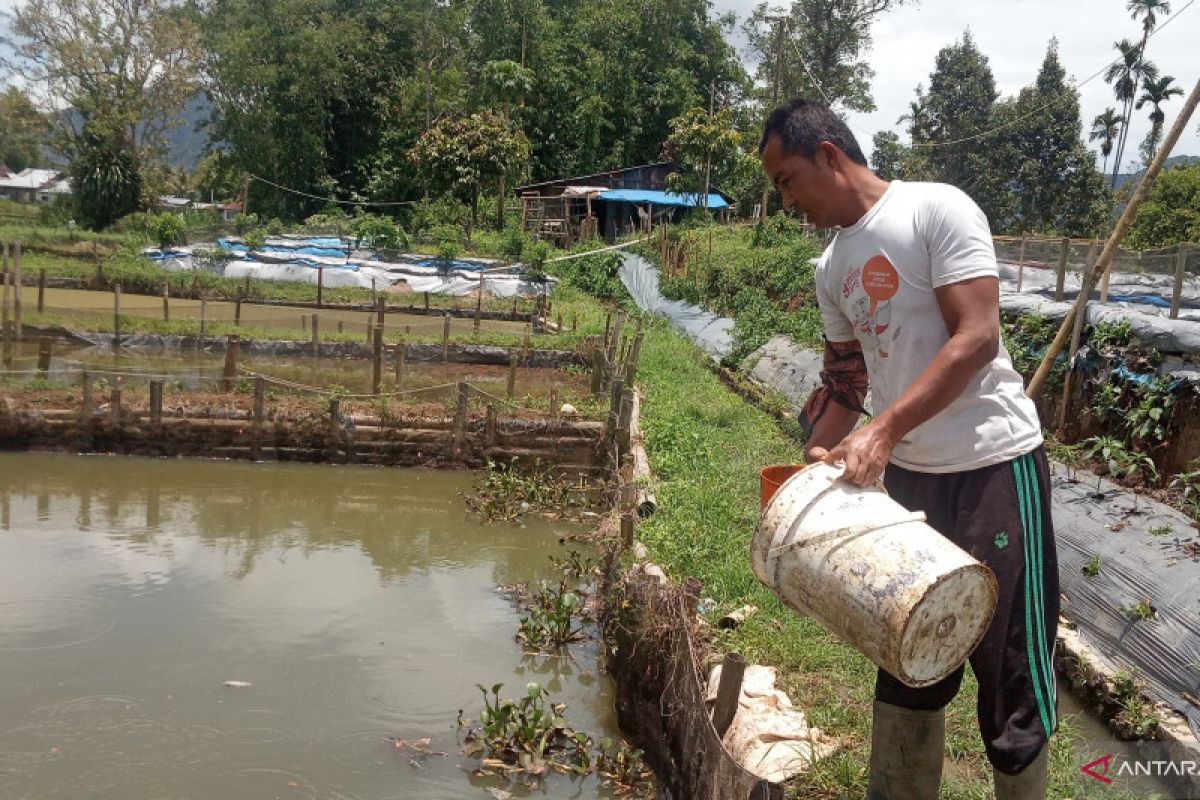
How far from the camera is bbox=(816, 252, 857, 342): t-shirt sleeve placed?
8.20 ft

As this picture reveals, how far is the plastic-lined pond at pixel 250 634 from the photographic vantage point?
183 inches

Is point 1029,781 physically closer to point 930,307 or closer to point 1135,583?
point 930,307

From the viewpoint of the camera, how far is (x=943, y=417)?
2.24 m

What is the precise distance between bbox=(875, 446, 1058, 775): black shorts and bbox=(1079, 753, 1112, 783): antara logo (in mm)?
1672

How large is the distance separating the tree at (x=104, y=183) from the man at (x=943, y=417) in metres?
33.7

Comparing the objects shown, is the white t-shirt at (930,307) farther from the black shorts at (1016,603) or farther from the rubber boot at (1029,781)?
the rubber boot at (1029,781)

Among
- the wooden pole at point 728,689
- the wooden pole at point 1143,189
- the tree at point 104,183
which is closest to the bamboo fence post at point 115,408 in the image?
the wooden pole at point 728,689

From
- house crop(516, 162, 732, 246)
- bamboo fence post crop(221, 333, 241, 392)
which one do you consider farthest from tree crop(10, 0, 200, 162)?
bamboo fence post crop(221, 333, 241, 392)

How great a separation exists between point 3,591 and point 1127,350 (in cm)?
780

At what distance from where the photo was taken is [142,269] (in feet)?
70.8

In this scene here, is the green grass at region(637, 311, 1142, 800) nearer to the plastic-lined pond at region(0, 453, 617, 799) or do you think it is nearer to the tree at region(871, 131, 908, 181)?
the plastic-lined pond at region(0, 453, 617, 799)

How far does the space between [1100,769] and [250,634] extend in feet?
15.3

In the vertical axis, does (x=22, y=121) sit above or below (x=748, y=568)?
above

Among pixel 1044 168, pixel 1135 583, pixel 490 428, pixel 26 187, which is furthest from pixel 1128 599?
pixel 26 187
